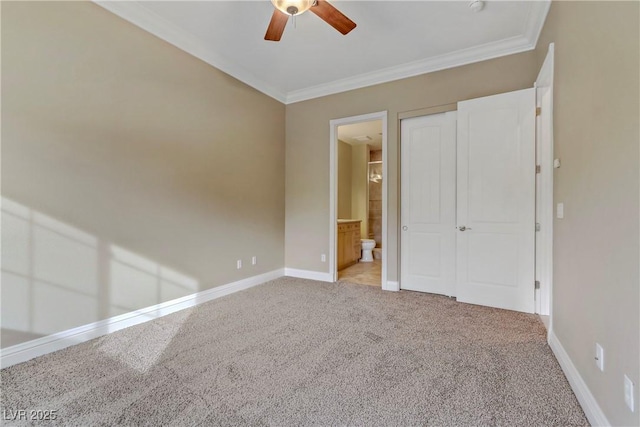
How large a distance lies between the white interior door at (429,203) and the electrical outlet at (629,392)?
7.70ft

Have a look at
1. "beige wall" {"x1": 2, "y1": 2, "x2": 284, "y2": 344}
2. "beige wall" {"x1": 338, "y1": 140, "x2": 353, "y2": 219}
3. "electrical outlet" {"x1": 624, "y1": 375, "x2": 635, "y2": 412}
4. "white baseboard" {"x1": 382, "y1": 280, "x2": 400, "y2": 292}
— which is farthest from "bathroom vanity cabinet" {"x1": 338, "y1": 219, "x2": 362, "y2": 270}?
"electrical outlet" {"x1": 624, "y1": 375, "x2": 635, "y2": 412}

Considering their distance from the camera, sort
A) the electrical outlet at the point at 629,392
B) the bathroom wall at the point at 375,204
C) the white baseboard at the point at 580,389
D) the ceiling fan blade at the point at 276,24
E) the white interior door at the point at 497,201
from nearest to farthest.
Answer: the electrical outlet at the point at 629,392 → the white baseboard at the point at 580,389 → the ceiling fan blade at the point at 276,24 → the white interior door at the point at 497,201 → the bathroom wall at the point at 375,204

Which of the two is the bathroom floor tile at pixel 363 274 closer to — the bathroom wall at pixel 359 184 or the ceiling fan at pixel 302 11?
the bathroom wall at pixel 359 184

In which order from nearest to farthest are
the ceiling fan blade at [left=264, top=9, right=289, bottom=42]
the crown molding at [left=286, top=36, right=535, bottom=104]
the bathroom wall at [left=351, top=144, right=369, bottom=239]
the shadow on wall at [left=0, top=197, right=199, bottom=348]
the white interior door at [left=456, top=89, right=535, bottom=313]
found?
the shadow on wall at [left=0, top=197, right=199, bottom=348] → the ceiling fan blade at [left=264, top=9, right=289, bottom=42] → the white interior door at [left=456, top=89, right=535, bottom=313] → the crown molding at [left=286, top=36, right=535, bottom=104] → the bathroom wall at [left=351, top=144, right=369, bottom=239]

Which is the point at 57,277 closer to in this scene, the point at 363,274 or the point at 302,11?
the point at 302,11

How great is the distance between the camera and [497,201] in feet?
10.2

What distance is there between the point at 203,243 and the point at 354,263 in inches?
133

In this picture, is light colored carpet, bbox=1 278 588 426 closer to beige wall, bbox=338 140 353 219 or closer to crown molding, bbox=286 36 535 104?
crown molding, bbox=286 36 535 104

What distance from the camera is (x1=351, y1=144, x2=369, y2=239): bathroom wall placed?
23.4 ft

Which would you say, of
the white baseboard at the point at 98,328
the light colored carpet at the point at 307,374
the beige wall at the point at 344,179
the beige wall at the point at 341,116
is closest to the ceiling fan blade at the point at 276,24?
the beige wall at the point at 341,116

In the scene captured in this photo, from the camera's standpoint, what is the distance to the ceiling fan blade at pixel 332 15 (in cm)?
209

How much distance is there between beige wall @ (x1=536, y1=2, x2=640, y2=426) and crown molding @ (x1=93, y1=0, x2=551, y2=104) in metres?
0.97

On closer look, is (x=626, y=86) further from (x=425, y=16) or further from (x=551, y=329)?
(x=425, y=16)

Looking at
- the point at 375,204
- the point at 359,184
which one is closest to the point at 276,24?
the point at 359,184
